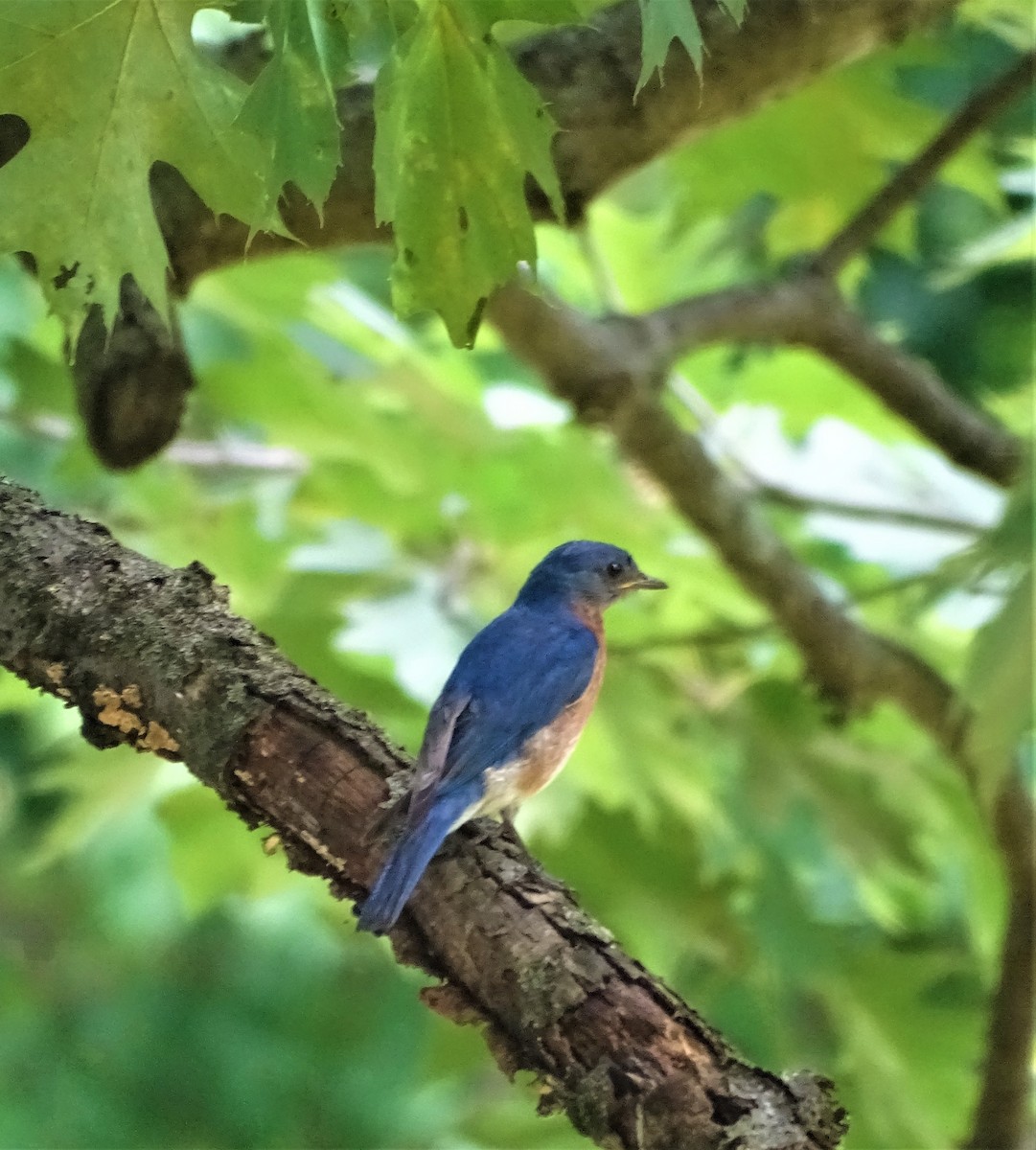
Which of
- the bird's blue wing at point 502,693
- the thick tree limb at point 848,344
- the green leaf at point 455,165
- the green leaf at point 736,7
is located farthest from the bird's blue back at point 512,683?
the thick tree limb at point 848,344

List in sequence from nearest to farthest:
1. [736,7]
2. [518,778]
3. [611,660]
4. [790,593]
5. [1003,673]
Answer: [736,7] → [518,778] → [1003,673] → [611,660] → [790,593]

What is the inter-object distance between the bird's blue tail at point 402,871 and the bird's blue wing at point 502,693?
16 mm

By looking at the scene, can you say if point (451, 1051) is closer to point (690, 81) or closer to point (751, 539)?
point (751, 539)

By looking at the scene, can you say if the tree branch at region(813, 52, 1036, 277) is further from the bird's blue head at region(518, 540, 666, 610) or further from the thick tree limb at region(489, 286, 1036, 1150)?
the bird's blue head at region(518, 540, 666, 610)

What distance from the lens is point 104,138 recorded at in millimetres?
409

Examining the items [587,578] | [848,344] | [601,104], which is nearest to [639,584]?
[587,578]

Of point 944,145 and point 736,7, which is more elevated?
point 944,145

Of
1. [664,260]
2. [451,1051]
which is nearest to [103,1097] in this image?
[451,1051]

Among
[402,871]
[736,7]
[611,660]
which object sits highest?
[611,660]

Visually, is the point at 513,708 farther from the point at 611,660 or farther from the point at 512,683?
the point at 611,660

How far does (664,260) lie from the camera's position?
4.24ft

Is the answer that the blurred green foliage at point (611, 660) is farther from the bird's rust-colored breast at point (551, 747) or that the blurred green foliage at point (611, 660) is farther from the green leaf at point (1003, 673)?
the bird's rust-colored breast at point (551, 747)

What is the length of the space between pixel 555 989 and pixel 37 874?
1285 millimetres

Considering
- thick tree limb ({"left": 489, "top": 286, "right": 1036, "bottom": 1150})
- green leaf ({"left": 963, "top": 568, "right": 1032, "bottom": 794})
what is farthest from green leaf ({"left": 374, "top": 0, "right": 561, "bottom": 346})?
thick tree limb ({"left": 489, "top": 286, "right": 1036, "bottom": 1150})
